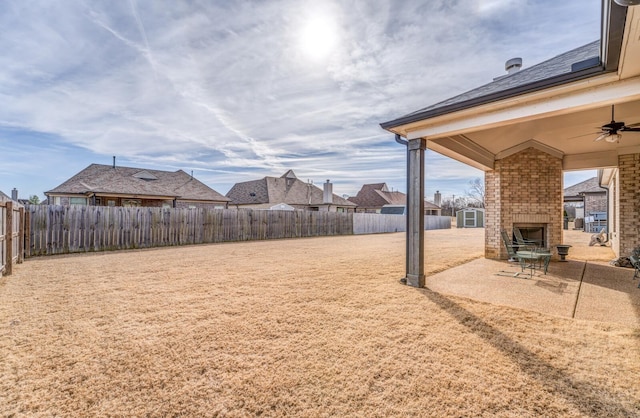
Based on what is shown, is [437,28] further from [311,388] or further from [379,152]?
[379,152]

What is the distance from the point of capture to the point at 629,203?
7785 millimetres

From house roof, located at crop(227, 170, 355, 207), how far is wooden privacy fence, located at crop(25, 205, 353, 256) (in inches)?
412

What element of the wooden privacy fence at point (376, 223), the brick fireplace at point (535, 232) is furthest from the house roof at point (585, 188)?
the brick fireplace at point (535, 232)

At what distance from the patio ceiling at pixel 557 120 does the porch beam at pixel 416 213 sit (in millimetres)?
323

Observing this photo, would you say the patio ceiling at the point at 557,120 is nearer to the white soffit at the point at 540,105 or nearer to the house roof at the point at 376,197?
the white soffit at the point at 540,105

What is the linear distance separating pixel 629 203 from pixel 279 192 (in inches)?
934

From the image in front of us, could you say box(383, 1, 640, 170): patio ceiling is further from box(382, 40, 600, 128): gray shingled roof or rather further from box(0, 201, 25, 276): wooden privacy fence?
box(0, 201, 25, 276): wooden privacy fence

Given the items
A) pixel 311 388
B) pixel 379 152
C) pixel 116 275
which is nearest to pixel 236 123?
pixel 116 275

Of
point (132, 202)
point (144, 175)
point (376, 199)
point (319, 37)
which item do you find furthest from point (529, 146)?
point (376, 199)

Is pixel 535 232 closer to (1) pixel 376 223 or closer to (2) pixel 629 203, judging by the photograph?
(2) pixel 629 203

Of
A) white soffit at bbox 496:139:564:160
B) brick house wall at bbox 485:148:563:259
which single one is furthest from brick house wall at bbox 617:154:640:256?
white soffit at bbox 496:139:564:160

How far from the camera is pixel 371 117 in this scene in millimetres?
14398

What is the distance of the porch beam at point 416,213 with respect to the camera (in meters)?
5.39

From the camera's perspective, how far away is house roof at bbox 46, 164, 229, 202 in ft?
55.7
